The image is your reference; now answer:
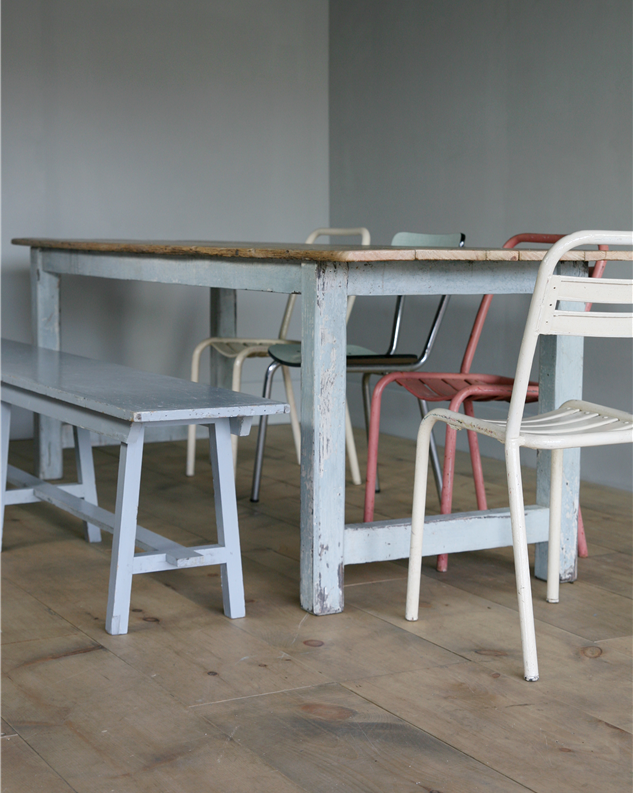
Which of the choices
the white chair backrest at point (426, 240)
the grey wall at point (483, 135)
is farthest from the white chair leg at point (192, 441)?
the grey wall at point (483, 135)

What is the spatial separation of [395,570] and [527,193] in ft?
5.93

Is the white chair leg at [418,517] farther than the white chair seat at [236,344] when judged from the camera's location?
No

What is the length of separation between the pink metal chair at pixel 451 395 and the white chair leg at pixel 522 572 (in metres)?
0.53

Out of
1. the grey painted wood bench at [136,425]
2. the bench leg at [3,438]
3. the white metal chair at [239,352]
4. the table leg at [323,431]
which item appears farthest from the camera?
the white metal chair at [239,352]

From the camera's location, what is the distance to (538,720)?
157 centimetres

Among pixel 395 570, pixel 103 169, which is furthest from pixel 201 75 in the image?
pixel 395 570

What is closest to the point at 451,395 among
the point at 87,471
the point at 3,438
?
the point at 87,471

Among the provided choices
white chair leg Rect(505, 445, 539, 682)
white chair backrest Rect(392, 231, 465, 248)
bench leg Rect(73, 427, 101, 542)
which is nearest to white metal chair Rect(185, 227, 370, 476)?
white chair backrest Rect(392, 231, 465, 248)

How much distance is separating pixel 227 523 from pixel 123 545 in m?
0.21

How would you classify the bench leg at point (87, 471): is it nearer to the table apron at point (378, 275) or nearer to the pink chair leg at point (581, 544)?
the table apron at point (378, 275)

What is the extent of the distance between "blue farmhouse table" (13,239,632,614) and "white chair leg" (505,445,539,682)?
0.40 metres

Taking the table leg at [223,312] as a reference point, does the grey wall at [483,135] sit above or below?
above

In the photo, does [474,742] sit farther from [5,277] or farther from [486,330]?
[5,277]

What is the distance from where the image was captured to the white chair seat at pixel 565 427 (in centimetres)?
174
